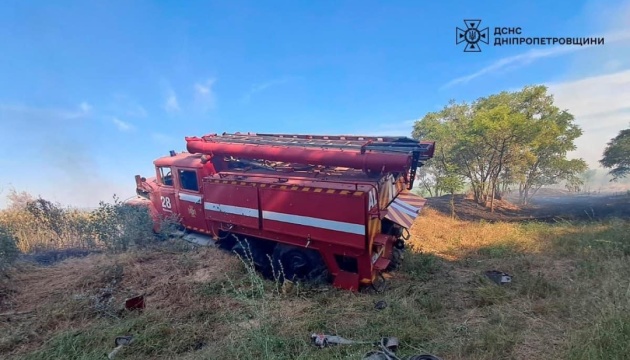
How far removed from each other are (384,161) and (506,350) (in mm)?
3284

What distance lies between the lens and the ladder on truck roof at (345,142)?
6177 millimetres

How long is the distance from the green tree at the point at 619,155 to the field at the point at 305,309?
17479 millimetres

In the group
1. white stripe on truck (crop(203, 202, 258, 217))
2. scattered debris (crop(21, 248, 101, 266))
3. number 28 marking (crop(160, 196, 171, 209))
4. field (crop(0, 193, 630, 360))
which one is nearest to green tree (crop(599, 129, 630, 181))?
field (crop(0, 193, 630, 360))

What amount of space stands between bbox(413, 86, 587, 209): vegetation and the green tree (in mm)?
1432

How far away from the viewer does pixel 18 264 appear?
20.6 ft

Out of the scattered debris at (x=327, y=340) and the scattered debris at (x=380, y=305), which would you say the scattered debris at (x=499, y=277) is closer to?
the scattered debris at (x=380, y=305)

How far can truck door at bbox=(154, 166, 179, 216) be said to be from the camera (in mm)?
8469

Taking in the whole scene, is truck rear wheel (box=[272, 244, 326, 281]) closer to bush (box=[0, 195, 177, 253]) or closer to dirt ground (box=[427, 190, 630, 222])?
bush (box=[0, 195, 177, 253])

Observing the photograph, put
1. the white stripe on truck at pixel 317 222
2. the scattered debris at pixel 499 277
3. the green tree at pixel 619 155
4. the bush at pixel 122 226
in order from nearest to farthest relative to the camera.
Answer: the white stripe on truck at pixel 317 222 → the scattered debris at pixel 499 277 → the bush at pixel 122 226 → the green tree at pixel 619 155

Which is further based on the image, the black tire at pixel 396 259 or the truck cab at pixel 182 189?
the truck cab at pixel 182 189

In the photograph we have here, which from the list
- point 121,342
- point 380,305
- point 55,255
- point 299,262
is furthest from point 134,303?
point 55,255

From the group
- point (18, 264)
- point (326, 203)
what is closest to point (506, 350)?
point (326, 203)

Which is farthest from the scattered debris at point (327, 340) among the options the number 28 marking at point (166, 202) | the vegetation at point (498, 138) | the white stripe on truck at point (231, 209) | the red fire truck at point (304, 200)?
the vegetation at point (498, 138)

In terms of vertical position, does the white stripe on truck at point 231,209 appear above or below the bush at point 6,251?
above
